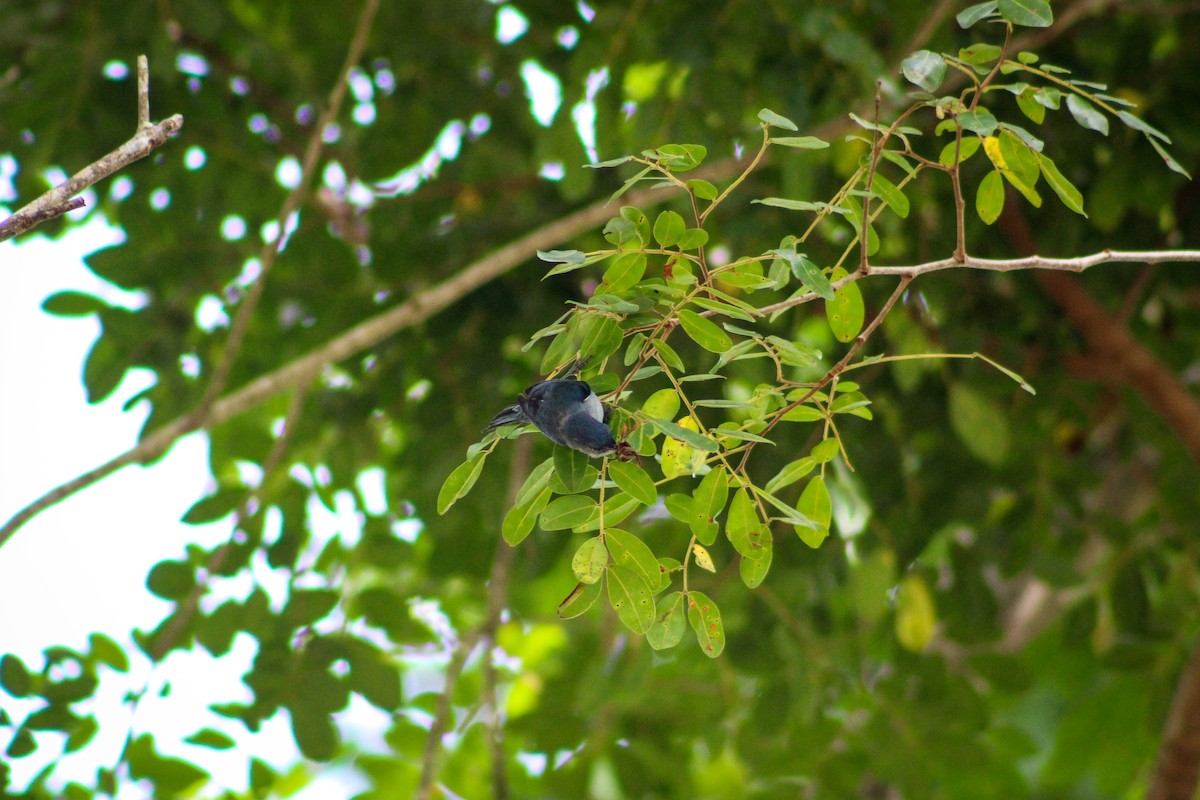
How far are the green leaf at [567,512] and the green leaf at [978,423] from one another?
1.15m

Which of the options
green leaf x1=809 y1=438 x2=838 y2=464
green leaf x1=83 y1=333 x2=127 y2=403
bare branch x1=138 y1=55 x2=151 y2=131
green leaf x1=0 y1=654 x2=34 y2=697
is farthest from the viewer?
green leaf x1=83 y1=333 x2=127 y2=403

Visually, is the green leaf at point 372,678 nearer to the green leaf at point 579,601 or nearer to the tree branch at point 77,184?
the green leaf at point 579,601

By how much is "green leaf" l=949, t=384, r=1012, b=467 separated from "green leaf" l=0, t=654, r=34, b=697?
4.83 feet

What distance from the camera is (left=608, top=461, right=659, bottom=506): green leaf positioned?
741 millimetres

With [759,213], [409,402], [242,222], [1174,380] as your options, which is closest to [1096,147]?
[1174,380]

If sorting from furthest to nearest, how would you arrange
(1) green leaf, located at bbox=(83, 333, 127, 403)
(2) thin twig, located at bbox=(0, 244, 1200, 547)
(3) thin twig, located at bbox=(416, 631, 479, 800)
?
(1) green leaf, located at bbox=(83, 333, 127, 403)
(3) thin twig, located at bbox=(416, 631, 479, 800)
(2) thin twig, located at bbox=(0, 244, 1200, 547)

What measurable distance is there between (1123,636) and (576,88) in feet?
4.68

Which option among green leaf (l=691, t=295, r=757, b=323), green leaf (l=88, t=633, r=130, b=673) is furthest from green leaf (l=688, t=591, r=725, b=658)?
green leaf (l=88, t=633, r=130, b=673)

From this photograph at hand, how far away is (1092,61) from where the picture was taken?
2217 mm

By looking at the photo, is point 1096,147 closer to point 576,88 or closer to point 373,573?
point 576,88

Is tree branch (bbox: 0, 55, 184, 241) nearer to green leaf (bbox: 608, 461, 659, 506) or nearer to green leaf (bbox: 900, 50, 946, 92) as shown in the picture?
green leaf (bbox: 608, 461, 659, 506)

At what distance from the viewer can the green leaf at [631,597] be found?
776 millimetres

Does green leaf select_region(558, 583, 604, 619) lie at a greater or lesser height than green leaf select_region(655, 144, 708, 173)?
lesser

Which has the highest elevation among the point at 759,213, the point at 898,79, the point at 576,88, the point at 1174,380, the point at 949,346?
the point at 576,88
